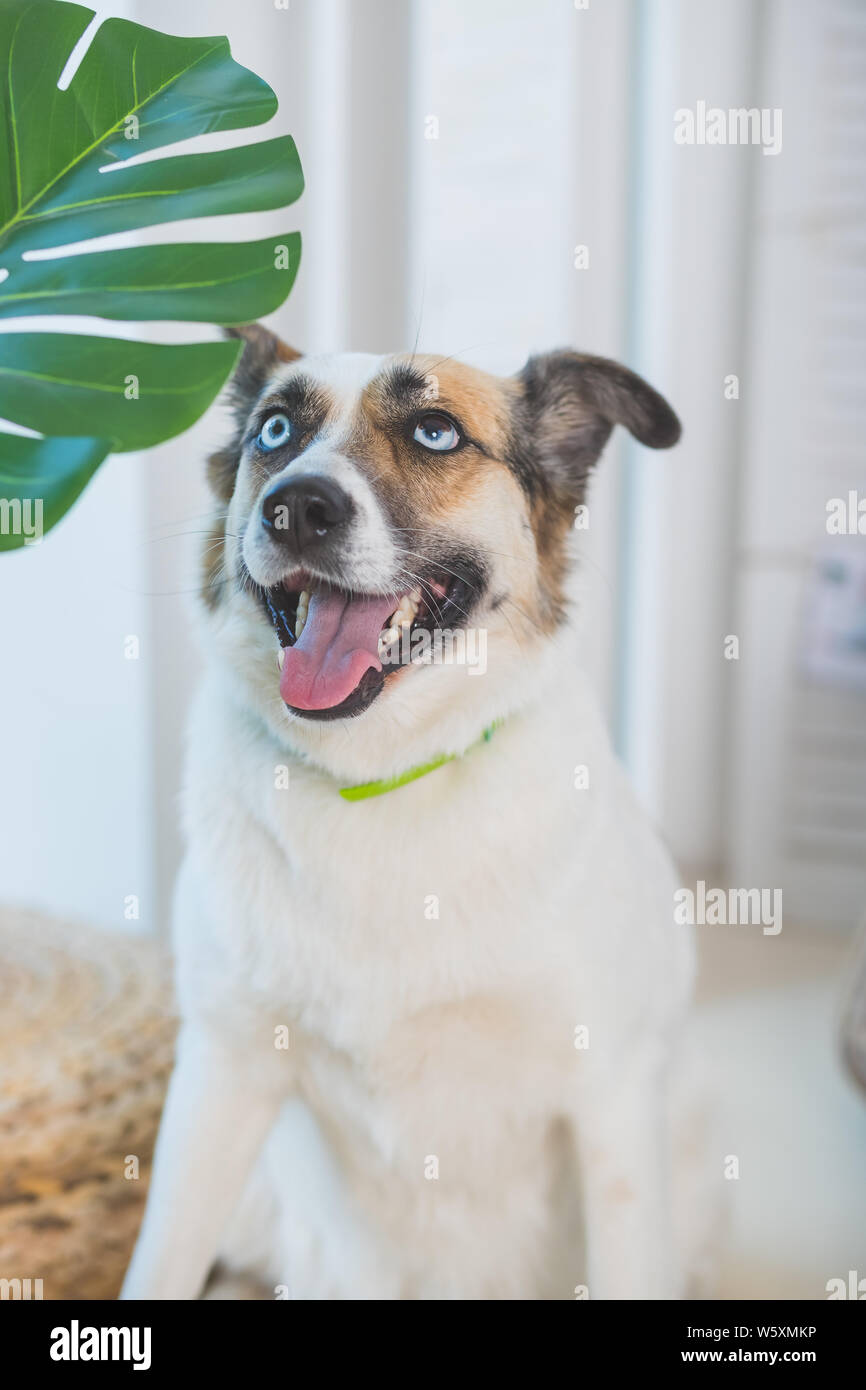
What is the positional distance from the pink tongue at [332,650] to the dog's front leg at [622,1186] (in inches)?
19.1

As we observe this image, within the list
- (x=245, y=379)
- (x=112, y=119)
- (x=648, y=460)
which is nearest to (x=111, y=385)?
(x=112, y=119)

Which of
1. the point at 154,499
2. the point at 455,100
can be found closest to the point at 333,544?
the point at 154,499

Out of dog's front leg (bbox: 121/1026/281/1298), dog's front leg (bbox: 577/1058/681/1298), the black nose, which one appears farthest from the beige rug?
the black nose

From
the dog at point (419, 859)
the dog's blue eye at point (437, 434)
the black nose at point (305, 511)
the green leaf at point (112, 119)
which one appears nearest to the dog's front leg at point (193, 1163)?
the dog at point (419, 859)

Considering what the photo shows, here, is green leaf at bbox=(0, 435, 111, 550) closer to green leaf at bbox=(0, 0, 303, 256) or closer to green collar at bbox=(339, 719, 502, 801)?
green leaf at bbox=(0, 0, 303, 256)

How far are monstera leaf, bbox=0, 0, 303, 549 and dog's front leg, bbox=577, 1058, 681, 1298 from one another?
773 millimetres

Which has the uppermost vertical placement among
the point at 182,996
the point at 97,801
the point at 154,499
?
the point at 154,499

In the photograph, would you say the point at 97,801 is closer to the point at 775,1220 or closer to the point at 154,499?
the point at 154,499

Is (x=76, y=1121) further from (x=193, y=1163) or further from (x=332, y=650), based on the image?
(x=332, y=650)

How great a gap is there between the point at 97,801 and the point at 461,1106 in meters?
1.26

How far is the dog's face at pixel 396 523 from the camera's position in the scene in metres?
1.06

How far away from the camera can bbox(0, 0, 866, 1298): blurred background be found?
2.13 meters

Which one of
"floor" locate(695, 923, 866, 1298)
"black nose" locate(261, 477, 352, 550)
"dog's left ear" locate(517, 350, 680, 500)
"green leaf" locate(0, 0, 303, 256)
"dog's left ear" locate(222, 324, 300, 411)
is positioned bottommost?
"floor" locate(695, 923, 866, 1298)
